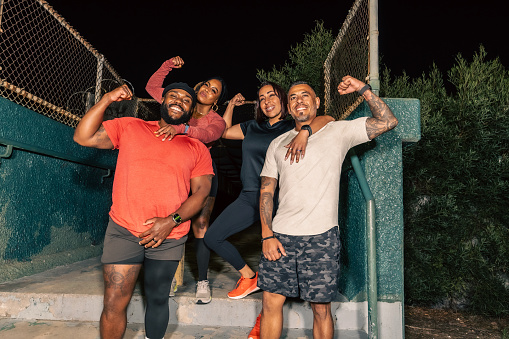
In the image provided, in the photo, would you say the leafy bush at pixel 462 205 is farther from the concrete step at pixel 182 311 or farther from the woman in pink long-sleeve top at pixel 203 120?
the woman in pink long-sleeve top at pixel 203 120

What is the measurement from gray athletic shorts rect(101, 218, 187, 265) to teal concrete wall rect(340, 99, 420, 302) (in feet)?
4.99

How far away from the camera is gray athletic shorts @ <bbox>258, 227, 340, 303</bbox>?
6.46 ft

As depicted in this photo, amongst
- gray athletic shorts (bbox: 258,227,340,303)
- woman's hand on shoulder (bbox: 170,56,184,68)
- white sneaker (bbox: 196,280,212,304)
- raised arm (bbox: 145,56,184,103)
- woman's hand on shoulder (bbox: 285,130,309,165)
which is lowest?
white sneaker (bbox: 196,280,212,304)

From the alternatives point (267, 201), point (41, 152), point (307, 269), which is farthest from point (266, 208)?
point (41, 152)

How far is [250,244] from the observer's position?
6.32 metres

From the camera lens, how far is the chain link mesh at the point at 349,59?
2.81 m

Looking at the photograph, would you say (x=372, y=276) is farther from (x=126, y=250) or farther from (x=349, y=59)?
(x=349, y=59)

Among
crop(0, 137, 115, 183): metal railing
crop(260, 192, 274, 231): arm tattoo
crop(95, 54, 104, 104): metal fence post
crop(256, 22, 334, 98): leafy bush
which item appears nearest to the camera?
crop(260, 192, 274, 231): arm tattoo

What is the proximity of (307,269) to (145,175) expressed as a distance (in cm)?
111

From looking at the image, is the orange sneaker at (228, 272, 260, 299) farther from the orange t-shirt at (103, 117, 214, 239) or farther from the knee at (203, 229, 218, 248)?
the orange t-shirt at (103, 117, 214, 239)

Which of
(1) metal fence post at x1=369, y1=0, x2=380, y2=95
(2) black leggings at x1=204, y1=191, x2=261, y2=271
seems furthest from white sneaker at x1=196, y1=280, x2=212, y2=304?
(1) metal fence post at x1=369, y1=0, x2=380, y2=95

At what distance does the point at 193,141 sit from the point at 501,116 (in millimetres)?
4184

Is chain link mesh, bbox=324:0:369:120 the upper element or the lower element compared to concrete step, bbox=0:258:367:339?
upper

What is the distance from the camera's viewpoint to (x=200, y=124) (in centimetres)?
289
